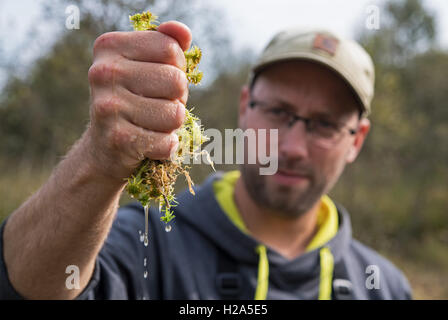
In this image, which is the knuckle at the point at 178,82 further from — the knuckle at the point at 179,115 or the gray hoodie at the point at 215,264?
the gray hoodie at the point at 215,264

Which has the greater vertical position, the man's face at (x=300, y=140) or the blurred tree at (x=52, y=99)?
the blurred tree at (x=52, y=99)

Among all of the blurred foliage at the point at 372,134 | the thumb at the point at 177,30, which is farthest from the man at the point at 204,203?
the blurred foliage at the point at 372,134

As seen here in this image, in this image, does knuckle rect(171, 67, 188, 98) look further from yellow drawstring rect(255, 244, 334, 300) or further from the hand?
yellow drawstring rect(255, 244, 334, 300)

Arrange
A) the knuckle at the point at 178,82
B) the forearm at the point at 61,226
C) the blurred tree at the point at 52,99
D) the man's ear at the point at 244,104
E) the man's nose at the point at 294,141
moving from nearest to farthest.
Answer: the knuckle at the point at 178,82, the forearm at the point at 61,226, the man's nose at the point at 294,141, the man's ear at the point at 244,104, the blurred tree at the point at 52,99

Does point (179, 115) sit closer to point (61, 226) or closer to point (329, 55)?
point (61, 226)

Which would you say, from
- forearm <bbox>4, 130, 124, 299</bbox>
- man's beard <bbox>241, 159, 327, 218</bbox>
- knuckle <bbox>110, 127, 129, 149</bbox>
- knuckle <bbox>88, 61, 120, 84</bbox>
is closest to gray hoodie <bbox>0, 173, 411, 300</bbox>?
man's beard <bbox>241, 159, 327, 218</bbox>

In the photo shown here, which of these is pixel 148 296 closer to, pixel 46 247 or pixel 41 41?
pixel 46 247

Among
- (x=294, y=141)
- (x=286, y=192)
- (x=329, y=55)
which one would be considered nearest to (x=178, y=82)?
(x=294, y=141)
